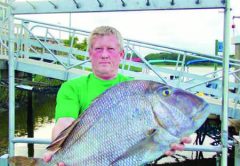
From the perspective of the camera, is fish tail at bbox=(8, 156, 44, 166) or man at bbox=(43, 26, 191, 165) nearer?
fish tail at bbox=(8, 156, 44, 166)

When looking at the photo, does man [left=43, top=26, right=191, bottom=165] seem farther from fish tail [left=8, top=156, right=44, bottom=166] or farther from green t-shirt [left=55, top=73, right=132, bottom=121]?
fish tail [left=8, top=156, right=44, bottom=166]

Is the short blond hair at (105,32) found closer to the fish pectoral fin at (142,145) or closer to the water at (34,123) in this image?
the fish pectoral fin at (142,145)

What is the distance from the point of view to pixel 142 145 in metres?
2.02

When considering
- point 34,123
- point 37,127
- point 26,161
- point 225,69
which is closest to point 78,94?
point 26,161

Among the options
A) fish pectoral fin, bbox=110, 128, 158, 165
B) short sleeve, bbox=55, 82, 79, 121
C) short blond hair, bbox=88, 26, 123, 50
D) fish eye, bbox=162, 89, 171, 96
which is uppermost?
short blond hair, bbox=88, 26, 123, 50

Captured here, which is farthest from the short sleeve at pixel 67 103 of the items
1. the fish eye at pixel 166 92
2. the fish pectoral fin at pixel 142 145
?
the fish eye at pixel 166 92

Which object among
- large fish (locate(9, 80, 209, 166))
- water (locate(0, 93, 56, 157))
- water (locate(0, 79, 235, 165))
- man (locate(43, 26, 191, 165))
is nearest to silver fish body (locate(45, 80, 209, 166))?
large fish (locate(9, 80, 209, 166))

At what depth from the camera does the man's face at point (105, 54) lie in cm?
245

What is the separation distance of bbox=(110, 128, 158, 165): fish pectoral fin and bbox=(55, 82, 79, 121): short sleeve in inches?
19.8

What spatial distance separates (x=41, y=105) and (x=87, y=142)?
1894 centimetres

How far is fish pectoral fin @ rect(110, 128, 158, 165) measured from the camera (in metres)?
2.00

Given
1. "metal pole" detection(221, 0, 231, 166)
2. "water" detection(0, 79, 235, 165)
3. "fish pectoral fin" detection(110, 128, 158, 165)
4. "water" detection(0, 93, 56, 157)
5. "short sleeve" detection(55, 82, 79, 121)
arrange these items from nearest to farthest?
"fish pectoral fin" detection(110, 128, 158, 165)
"short sleeve" detection(55, 82, 79, 121)
"metal pole" detection(221, 0, 231, 166)
"water" detection(0, 79, 235, 165)
"water" detection(0, 93, 56, 157)

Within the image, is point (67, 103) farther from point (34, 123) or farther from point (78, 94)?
point (34, 123)

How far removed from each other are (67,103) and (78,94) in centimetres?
9
